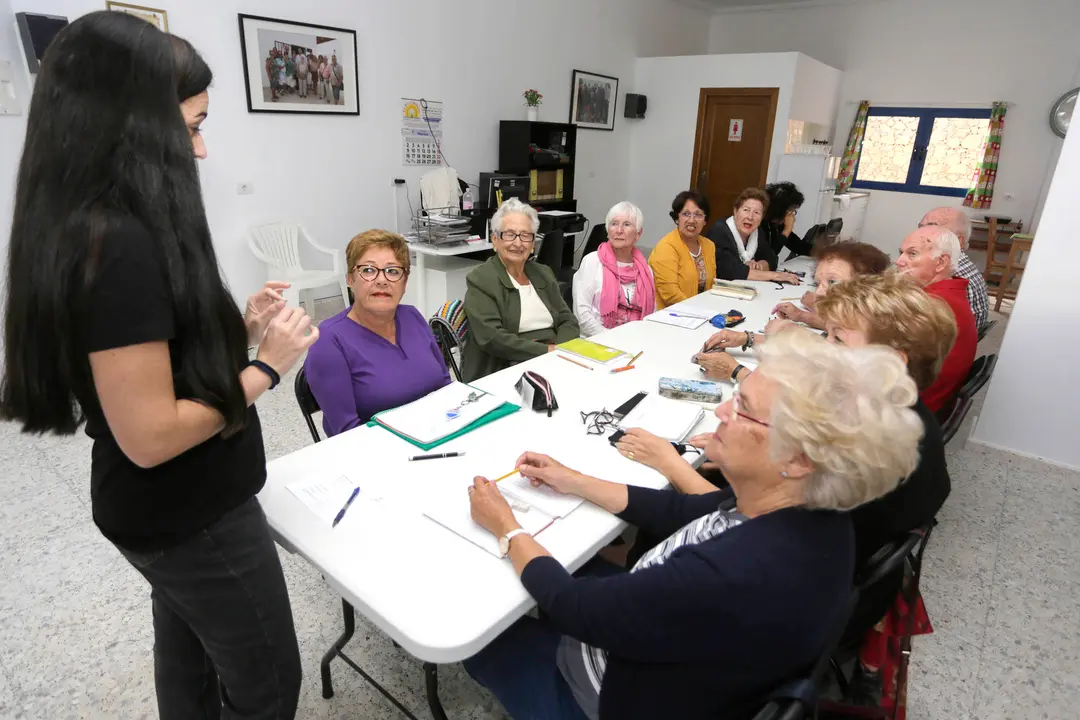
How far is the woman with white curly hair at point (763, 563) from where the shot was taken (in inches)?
33.3

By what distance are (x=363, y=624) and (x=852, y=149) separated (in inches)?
334

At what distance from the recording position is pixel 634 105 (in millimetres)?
7805

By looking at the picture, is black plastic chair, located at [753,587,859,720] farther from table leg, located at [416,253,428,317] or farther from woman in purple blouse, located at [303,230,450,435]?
table leg, located at [416,253,428,317]

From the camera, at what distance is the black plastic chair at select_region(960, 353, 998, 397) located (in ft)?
6.91

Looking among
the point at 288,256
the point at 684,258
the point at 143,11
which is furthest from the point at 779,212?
the point at 143,11

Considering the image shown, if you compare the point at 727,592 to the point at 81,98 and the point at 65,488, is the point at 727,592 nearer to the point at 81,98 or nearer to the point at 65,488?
the point at 81,98

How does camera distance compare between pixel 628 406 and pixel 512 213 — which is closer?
pixel 628 406

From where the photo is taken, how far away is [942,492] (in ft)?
4.28

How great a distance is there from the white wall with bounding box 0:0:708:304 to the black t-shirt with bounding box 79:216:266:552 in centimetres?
257

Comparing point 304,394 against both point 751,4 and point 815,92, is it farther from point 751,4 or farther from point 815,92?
point 751,4

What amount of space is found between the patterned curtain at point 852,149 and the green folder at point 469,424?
24.8 ft

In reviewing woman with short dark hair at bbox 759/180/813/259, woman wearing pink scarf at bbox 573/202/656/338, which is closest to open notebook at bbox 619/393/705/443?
woman wearing pink scarf at bbox 573/202/656/338

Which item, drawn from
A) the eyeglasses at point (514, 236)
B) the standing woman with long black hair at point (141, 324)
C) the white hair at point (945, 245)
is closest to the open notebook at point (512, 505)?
the standing woman with long black hair at point (141, 324)

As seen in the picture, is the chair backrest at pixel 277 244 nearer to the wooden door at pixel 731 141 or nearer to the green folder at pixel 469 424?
the green folder at pixel 469 424
